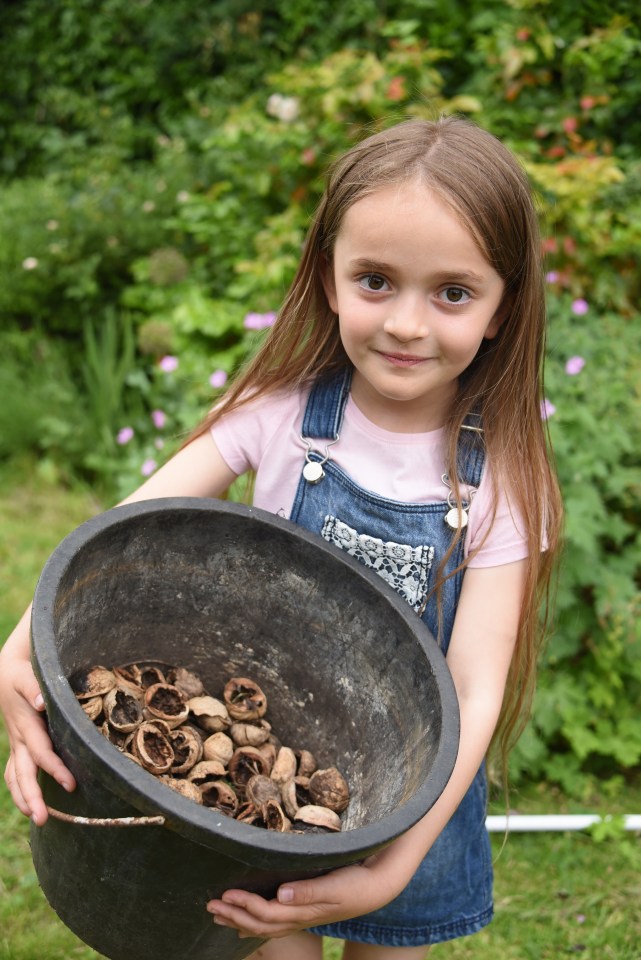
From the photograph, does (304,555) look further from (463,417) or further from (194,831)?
(194,831)

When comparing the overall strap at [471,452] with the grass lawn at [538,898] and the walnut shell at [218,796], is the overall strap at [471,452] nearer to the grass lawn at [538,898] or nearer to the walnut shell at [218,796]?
the walnut shell at [218,796]

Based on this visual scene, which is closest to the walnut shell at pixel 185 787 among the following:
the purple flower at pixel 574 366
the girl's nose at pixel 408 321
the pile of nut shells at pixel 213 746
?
the pile of nut shells at pixel 213 746

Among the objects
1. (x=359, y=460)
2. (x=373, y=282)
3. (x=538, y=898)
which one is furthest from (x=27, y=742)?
(x=538, y=898)

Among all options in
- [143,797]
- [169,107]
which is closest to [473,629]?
[143,797]

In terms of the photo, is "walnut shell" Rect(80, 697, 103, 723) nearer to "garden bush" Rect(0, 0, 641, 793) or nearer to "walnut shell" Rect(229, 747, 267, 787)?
"walnut shell" Rect(229, 747, 267, 787)

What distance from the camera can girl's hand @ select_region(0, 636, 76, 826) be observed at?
1.18m

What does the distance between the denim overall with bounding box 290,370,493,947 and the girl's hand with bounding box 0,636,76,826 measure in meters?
0.57

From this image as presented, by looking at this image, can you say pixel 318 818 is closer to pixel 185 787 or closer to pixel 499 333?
pixel 185 787

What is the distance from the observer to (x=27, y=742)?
4.07 ft

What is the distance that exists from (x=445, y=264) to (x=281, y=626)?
2.09ft

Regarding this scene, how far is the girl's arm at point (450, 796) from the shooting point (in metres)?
1.19

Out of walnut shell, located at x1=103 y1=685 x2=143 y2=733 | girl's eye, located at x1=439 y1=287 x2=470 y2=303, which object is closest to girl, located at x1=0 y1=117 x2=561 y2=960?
girl's eye, located at x1=439 y1=287 x2=470 y2=303

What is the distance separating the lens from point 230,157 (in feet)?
14.9

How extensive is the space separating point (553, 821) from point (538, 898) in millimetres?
208
